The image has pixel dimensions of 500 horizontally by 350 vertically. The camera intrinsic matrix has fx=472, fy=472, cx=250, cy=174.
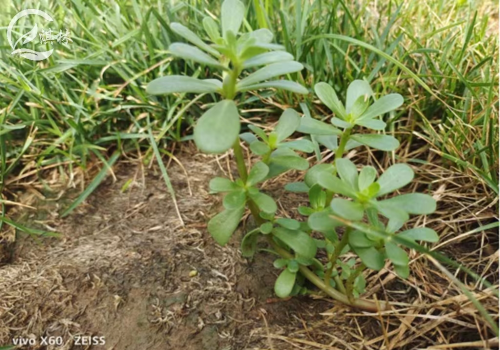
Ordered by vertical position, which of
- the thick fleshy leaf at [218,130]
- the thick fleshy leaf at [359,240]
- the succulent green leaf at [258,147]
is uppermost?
the thick fleshy leaf at [218,130]

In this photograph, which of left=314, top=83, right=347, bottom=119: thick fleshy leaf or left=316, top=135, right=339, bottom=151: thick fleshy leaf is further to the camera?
left=316, top=135, right=339, bottom=151: thick fleshy leaf

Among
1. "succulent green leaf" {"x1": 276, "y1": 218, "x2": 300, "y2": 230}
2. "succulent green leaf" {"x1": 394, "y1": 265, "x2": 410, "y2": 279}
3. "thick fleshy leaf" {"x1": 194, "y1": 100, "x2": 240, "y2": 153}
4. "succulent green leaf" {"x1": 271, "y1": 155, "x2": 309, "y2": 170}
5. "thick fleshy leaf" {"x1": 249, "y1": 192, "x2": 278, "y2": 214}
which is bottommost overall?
"succulent green leaf" {"x1": 394, "y1": 265, "x2": 410, "y2": 279}

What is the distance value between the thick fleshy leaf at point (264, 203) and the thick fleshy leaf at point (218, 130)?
26cm

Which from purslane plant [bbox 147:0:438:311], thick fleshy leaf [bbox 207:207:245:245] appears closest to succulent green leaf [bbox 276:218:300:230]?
purslane plant [bbox 147:0:438:311]

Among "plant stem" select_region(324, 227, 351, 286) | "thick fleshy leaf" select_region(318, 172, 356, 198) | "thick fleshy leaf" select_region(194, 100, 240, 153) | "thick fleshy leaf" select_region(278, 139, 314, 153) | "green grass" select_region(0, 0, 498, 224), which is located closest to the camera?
"thick fleshy leaf" select_region(194, 100, 240, 153)

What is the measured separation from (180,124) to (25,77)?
55 cm

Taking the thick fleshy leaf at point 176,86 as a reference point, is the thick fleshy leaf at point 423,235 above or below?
below

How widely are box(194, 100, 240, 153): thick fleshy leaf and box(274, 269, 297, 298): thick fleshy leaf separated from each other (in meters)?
0.46

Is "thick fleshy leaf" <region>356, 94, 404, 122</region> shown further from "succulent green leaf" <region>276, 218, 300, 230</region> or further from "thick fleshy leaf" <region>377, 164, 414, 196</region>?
"succulent green leaf" <region>276, 218, 300, 230</region>

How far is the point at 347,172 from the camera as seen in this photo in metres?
1.04

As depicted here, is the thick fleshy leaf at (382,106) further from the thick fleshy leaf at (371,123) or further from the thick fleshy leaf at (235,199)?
the thick fleshy leaf at (235,199)

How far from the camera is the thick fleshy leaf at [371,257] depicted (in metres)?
1.02

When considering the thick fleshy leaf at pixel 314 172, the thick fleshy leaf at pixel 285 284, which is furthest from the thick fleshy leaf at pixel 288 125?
the thick fleshy leaf at pixel 285 284

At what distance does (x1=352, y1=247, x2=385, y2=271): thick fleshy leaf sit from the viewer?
1019mm
